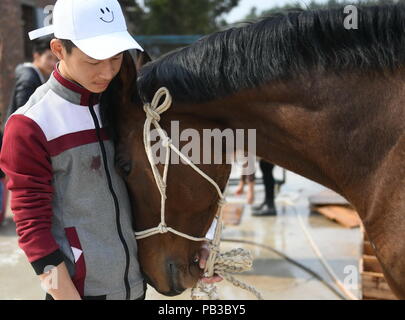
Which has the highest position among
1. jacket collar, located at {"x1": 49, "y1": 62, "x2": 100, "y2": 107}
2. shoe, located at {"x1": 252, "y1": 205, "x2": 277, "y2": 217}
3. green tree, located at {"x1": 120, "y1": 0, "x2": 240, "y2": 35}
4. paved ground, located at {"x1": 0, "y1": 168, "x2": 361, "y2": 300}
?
jacket collar, located at {"x1": 49, "y1": 62, "x2": 100, "y2": 107}

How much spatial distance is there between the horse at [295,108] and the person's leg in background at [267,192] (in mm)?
3681

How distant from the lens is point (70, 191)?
48.1 inches

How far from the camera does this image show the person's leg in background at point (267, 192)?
16.5 feet

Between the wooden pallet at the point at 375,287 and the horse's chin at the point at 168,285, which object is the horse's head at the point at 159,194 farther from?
the wooden pallet at the point at 375,287

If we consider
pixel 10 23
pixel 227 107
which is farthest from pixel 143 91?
pixel 10 23

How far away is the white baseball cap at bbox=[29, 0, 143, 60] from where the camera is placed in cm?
111

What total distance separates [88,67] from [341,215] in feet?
14.0

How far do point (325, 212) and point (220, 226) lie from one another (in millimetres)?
3792

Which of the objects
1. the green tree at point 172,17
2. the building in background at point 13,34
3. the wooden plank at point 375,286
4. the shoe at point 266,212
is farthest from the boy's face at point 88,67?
the green tree at point 172,17

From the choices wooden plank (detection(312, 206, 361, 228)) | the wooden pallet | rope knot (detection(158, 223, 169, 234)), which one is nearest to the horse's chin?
rope knot (detection(158, 223, 169, 234))

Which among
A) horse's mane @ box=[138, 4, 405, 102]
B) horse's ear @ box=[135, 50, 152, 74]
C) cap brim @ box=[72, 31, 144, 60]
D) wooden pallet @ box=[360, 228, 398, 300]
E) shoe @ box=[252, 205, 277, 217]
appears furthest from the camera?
shoe @ box=[252, 205, 277, 217]

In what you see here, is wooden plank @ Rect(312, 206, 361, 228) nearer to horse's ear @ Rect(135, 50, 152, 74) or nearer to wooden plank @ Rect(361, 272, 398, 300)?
wooden plank @ Rect(361, 272, 398, 300)

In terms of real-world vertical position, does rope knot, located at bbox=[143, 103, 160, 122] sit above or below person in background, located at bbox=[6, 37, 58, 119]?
above

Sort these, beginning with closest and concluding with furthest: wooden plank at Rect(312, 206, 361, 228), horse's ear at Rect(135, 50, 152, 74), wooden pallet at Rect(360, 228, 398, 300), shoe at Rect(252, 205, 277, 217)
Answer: horse's ear at Rect(135, 50, 152, 74) < wooden pallet at Rect(360, 228, 398, 300) < wooden plank at Rect(312, 206, 361, 228) < shoe at Rect(252, 205, 277, 217)
